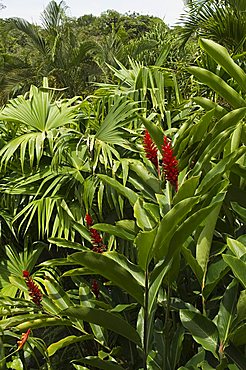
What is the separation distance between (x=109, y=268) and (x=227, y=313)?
41cm

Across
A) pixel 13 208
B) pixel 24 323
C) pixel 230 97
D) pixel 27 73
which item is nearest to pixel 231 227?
pixel 230 97

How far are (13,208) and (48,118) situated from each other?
49cm

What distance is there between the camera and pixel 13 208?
2578 millimetres

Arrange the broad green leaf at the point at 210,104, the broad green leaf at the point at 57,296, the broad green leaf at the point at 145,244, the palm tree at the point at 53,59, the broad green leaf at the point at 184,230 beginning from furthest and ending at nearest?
the palm tree at the point at 53,59 < the broad green leaf at the point at 210,104 < the broad green leaf at the point at 57,296 < the broad green leaf at the point at 184,230 < the broad green leaf at the point at 145,244

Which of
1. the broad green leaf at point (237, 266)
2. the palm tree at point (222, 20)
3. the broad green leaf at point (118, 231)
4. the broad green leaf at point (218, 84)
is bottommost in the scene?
the broad green leaf at point (237, 266)

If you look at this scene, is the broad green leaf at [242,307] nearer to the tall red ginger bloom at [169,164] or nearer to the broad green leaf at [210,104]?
the tall red ginger bloom at [169,164]

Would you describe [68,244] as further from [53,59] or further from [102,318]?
[53,59]

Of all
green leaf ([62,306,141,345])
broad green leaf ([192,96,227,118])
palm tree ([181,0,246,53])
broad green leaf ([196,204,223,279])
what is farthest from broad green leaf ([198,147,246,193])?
palm tree ([181,0,246,53])

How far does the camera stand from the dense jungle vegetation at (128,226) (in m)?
1.44

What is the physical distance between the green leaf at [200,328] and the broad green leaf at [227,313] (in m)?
0.03

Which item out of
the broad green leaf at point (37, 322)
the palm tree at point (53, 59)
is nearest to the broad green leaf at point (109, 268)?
the broad green leaf at point (37, 322)

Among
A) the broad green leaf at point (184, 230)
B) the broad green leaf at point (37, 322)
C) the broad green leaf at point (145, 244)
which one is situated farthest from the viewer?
the broad green leaf at point (37, 322)

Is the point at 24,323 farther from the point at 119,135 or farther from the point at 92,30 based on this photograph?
the point at 92,30

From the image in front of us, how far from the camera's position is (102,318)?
149 centimetres
